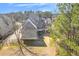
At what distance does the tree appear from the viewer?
179 cm

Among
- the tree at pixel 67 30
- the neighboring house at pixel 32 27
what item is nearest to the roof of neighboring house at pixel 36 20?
the neighboring house at pixel 32 27

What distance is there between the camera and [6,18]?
179 cm

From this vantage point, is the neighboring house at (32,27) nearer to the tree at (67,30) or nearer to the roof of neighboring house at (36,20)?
the roof of neighboring house at (36,20)

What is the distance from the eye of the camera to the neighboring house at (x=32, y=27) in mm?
1791

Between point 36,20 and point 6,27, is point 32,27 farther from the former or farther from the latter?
point 6,27

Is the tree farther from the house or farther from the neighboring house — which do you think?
the house

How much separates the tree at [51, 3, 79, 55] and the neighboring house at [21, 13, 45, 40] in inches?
5.1

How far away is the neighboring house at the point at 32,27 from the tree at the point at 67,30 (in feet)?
0.42

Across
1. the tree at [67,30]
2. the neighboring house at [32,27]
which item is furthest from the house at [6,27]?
the tree at [67,30]

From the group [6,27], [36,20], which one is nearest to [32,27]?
[36,20]

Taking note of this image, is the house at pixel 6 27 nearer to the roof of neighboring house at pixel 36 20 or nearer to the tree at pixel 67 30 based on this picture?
the roof of neighboring house at pixel 36 20

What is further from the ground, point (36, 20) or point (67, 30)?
point (36, 20)

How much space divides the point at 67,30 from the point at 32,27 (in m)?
0.32

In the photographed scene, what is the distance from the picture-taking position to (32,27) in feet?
5.89
